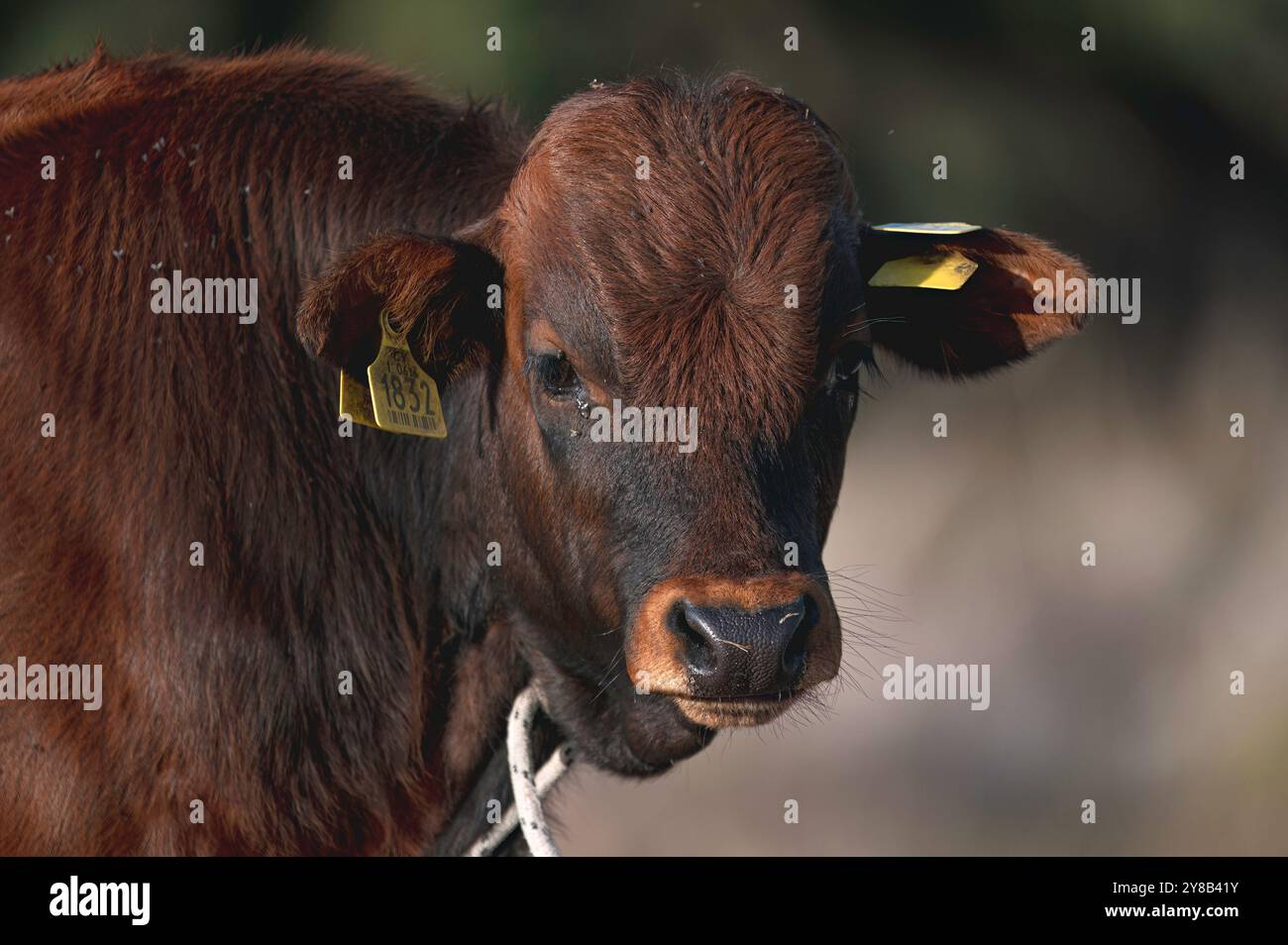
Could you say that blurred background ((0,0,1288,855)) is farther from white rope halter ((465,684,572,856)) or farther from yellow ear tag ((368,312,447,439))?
yellow ear tag ((368,312,447,439))

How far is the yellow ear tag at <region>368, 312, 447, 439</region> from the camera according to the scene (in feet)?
13.3

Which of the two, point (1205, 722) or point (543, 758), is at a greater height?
point (543, 758)

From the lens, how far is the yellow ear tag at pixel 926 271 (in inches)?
173

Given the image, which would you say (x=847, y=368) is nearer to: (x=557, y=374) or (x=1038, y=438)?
(x=557, y=374)

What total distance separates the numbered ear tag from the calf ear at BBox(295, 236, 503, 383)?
1.3 inches

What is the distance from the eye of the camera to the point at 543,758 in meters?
4.53

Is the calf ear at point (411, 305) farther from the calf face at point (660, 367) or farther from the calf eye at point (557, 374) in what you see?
the calf eye at point (557, 374)

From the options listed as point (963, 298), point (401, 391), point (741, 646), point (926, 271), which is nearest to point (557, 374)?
point (401, 391)

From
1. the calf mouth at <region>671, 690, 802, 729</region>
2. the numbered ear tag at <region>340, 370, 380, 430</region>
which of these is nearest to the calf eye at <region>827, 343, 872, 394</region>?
the calf mouth at <region>671, 690, 802, 729</region>

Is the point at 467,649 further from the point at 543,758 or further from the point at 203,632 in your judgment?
the point at 203,632

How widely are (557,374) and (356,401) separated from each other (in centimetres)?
55

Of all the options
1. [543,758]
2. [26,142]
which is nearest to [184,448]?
[26,142]

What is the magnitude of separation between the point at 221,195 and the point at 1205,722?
34.4ft

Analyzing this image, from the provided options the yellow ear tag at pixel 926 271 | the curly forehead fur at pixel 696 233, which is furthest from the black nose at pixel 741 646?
the yellow ear tag at pixel 926 271
